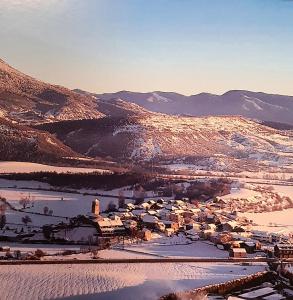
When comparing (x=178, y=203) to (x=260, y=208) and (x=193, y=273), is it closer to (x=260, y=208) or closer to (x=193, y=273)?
(x=260, y=208)

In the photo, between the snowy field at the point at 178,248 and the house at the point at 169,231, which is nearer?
the snowy field at the point at 178,248

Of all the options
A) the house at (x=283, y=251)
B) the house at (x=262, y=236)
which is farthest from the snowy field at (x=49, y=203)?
the house at (x=283, y=251)

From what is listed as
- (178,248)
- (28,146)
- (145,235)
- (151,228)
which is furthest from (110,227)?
(28,146)

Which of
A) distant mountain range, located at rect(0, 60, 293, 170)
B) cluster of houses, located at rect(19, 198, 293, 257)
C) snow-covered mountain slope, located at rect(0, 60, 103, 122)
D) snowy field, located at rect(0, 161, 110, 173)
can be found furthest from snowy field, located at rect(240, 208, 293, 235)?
snow-covered mountain slope, located at rect(0, 60, 103, 122)

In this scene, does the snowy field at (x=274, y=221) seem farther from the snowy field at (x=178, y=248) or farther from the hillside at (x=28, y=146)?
the hillside at (x=28, y=146)

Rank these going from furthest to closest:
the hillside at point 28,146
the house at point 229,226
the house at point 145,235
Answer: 1. the hillside at point 28,146
2. the house at point 229,226
3. the house at point 145,235

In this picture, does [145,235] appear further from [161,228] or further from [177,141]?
[177,141]

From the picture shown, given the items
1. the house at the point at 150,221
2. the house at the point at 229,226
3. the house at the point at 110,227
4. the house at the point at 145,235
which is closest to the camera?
the house at the point at 145,235
